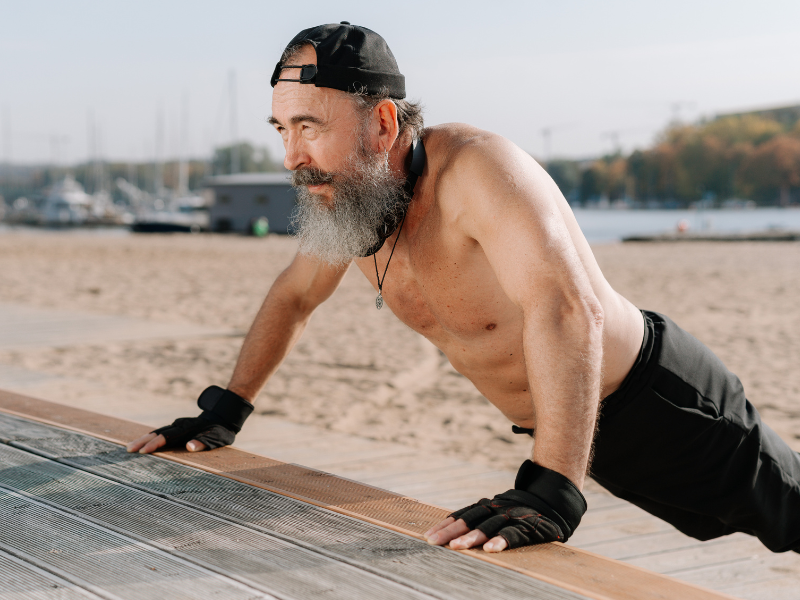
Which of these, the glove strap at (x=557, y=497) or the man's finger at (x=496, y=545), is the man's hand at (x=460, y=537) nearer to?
the man's finger at (x=496, y=545)

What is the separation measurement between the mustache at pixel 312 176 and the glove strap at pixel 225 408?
2.08ft

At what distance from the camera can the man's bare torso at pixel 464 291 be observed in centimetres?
176

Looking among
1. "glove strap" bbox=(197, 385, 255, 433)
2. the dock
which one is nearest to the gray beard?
"glove strap" bbox=(197, 385, 255, 433)

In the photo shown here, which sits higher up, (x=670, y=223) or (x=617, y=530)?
(x=670, y=223)

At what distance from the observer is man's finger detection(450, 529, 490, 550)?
1221 millimetres

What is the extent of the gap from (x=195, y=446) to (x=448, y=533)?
851 mm

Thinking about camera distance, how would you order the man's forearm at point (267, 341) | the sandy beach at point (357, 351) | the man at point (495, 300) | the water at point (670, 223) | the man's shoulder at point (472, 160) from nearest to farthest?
the man at point (495, 300), the man's shoulder at point (472, 160), the man's forearm at point (267, 341), the sandy beach at point (357, 351), the water at point (670, 223)

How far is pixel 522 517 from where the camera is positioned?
130cm

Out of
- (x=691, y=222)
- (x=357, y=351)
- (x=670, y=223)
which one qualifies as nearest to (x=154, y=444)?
(x=357, y=351)

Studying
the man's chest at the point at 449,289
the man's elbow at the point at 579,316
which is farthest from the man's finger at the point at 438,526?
the man's chest at the point at 449,289

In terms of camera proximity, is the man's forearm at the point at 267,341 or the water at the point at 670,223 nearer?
the man's forearm at the point at 267,341

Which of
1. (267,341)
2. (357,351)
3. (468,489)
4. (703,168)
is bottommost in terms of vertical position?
(357,351)

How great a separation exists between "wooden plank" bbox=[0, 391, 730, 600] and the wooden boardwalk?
91cm

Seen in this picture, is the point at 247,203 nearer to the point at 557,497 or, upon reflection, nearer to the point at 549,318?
the point at 549,318
